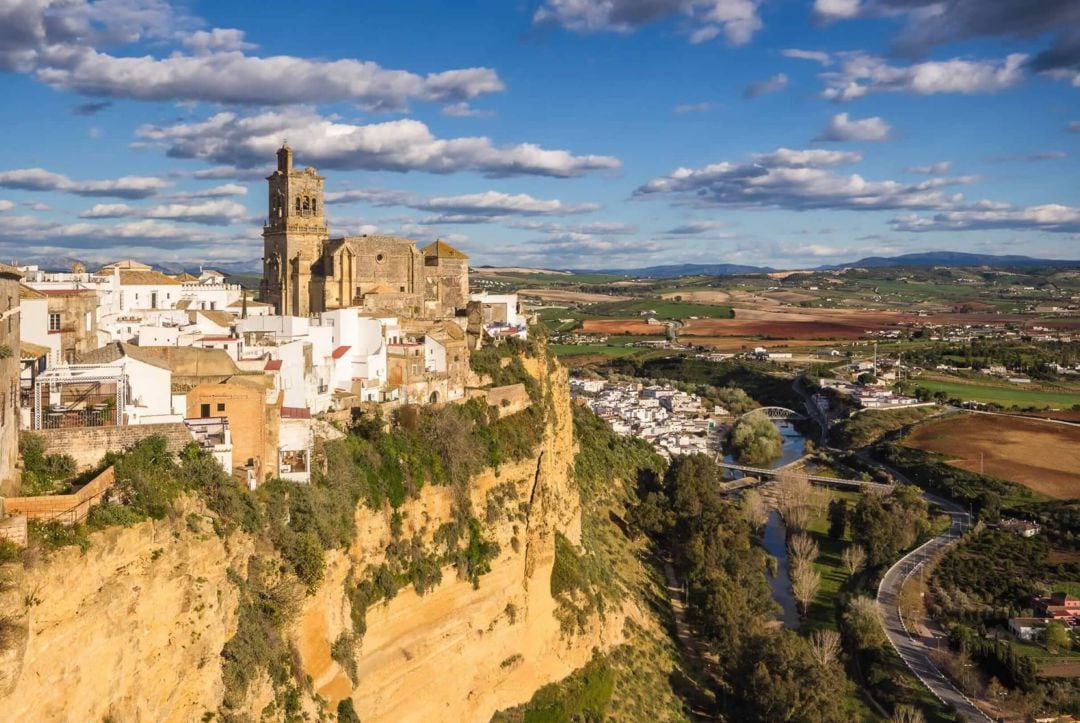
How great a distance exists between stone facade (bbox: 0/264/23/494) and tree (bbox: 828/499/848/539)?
41.2 m

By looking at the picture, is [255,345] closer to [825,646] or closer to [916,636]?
[825,646]

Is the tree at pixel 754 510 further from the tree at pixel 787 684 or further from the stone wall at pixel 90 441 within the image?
the stone wall at pixel 90 441

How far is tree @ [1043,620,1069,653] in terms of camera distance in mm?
34312

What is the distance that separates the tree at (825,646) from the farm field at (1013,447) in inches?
1117

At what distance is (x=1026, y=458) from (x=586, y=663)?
46.6m

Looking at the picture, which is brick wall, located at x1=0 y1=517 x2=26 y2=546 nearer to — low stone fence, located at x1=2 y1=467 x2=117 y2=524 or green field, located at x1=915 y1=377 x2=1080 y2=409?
low stone fence, located at x1=2 y1=467 x2=117 y2=524

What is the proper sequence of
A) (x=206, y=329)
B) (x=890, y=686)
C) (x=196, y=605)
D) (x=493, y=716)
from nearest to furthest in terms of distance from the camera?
(x=196, y=605) → (x=493, y=716) → (x=206, y=329) → (x=890, y=686)

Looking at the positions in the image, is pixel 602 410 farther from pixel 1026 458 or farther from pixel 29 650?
pixel 29 650

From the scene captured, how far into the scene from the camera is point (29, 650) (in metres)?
9.10

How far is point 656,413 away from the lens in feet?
238

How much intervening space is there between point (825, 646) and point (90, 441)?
26189mm

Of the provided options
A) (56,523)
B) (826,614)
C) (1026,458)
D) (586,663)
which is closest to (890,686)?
(826,614)

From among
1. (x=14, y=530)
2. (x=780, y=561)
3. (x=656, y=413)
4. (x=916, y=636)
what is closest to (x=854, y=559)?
(x=780, y=561)

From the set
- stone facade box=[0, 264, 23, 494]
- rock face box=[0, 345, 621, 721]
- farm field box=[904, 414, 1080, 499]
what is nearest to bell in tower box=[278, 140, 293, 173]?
rock face box=[0, 345, 621, 721]
